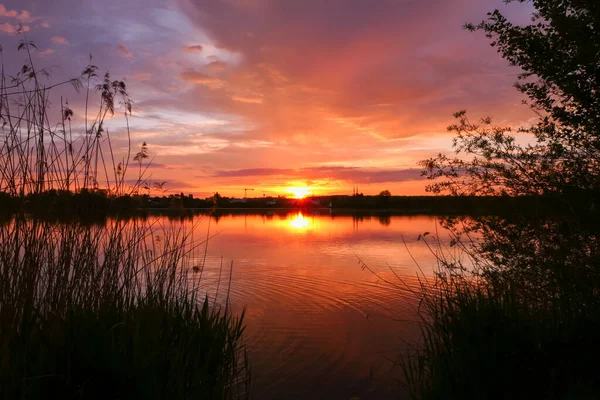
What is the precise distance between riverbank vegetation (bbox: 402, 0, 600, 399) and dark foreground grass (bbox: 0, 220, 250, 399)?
7.12ft

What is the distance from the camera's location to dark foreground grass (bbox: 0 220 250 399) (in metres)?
2.68

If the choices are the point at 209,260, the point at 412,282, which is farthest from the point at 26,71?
the point at 209,260

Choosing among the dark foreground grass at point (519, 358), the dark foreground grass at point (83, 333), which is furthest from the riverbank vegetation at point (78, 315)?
the dark foreground grass at point (519, 358)

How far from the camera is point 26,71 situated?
142 inches

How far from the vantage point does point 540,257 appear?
4754 millimetres

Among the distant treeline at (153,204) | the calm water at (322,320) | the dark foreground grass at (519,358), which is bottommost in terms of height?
the calm water at (322,320)

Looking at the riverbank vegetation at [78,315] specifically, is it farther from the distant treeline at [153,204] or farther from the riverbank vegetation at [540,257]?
the riverbank vegetation at [540,257]

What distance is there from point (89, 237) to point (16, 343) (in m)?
1.29

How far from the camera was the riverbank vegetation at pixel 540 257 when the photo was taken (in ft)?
11.4

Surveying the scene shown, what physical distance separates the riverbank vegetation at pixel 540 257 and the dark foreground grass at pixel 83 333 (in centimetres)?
217

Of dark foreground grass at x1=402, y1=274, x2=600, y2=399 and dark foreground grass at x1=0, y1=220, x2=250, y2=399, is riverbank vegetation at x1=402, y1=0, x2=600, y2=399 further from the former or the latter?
dark foreground grass at x1=0, y1=220, x2=250, y2=399

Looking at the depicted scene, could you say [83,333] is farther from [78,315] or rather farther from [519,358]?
[519,358]

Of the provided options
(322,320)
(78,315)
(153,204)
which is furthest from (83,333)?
(322,320)

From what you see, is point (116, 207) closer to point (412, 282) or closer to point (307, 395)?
point (307, 395)
